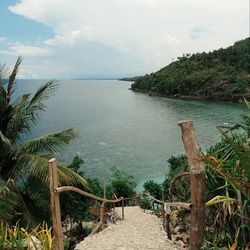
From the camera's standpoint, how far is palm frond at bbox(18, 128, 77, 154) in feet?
26.7

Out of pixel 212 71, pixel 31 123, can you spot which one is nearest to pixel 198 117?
pixel 212 71

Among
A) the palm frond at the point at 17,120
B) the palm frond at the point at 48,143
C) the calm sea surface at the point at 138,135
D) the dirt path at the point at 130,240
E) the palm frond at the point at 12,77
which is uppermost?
the palm frond at the point at 12,77

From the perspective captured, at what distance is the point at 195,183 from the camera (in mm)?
4332

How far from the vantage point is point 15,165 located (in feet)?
25.8

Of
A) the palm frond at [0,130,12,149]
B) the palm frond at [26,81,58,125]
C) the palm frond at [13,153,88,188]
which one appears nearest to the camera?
the palm frond at [0,130,12,149]

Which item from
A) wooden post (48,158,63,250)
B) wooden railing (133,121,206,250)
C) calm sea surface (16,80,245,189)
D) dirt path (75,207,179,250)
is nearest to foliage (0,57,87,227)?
dirt path (75,207,179,250)

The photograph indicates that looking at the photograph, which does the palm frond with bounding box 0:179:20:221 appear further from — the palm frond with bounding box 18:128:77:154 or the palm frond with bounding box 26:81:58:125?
the palm frond with bounding box 26:81:58:125

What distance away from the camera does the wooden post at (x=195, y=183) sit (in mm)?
4320

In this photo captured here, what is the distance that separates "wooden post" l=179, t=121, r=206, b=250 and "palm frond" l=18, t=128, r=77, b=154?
4524 millimetres

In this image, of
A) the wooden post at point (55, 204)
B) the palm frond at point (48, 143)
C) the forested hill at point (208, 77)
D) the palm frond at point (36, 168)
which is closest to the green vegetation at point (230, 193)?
the wooden post at point (55, 204)

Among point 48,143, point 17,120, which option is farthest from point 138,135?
point 17,120

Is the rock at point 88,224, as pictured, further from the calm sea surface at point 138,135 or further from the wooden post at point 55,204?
the wooden post at point 55,204

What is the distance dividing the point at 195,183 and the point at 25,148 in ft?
15.9

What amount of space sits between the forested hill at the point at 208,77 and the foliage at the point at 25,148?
6302 centimetres
